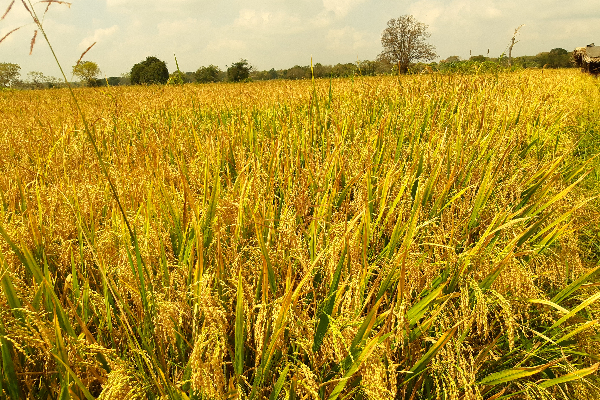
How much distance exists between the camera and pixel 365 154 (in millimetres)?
1873

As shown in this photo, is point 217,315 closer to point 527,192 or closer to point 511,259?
point 511,259

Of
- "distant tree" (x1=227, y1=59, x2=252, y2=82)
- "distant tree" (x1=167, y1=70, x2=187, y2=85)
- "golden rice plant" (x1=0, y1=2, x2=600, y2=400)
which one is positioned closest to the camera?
"golden rice plant" (x1=0, y1=2, x2=600, y2=400)

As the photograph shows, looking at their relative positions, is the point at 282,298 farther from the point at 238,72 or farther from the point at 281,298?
the point at 238,72

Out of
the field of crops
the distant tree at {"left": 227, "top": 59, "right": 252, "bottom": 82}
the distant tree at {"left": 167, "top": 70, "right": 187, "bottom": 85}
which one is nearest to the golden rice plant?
the field of crops

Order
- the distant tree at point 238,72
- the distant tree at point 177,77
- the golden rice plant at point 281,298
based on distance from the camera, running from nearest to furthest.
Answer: the golden rice plant at point 281,298, the distant tree at point 177,77, the distant tree at point 238,72

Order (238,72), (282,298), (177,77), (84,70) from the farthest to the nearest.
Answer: (238,72), (177,77), (84,70), (282,298)

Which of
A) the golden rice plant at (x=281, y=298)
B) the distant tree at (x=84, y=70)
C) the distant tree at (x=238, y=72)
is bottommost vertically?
the golden rice plant at (x=281, y=298)

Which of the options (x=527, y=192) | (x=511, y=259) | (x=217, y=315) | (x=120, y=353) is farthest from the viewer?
(x=527, y=192)

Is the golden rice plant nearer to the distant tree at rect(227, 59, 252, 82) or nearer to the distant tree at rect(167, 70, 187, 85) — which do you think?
the distant tree at rect(167, 70, 187, 85)

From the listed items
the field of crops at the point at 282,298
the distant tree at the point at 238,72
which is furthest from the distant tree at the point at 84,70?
the distant tree at the point at 238,72

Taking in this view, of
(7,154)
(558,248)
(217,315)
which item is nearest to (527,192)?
(558,248)

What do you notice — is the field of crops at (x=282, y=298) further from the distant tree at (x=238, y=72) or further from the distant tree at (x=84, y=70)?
the distant tree at (x=238, y=72)

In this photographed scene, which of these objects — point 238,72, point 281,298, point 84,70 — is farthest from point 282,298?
point 238,72

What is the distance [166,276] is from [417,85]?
183 inches
